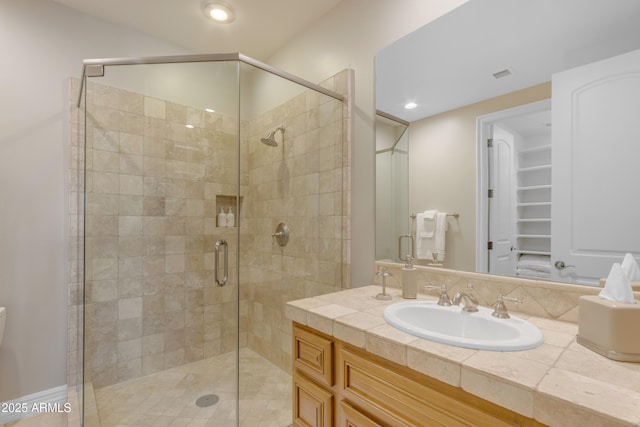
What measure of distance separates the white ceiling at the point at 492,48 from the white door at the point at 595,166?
0.28ft

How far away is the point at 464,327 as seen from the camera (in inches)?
44.6

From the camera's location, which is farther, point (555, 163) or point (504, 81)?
point (504, 81)

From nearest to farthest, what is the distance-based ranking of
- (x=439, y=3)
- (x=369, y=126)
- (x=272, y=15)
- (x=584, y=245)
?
(x=584, y=245) → (x=439, y=3) → (x=369, y=126) → (x=272, y=15)

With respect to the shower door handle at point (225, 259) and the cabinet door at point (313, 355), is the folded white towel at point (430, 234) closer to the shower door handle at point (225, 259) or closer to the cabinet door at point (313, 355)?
the cabinet door at point (313, 355)

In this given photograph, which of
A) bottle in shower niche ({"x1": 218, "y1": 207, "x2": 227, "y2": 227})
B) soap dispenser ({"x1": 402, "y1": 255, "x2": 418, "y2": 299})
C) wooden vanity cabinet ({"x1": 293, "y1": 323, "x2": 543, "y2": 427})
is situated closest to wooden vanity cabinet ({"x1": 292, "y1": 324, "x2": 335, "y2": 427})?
wooden vanity cabinet ({"x1": 293, "y1": 323, "x2": 543, "y2": 427})

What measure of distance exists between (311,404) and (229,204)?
1.44 metres

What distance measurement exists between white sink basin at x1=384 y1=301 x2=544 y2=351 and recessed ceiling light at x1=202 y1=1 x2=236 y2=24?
218 cm

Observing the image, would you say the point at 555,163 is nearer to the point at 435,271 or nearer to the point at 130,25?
the point at 435,271

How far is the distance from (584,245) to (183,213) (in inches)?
91.6

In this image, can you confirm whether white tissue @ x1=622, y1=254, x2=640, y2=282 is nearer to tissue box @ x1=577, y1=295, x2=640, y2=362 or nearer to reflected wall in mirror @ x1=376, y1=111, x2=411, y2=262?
tissue box @ x1=577, y1=295, x2=640, y2=362

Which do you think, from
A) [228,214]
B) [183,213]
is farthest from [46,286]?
[228,214]

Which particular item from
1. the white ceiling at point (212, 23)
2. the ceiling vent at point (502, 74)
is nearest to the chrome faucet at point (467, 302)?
the ceiling vent at point (502, 74)

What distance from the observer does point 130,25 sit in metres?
2.21

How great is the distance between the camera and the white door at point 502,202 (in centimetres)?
121
